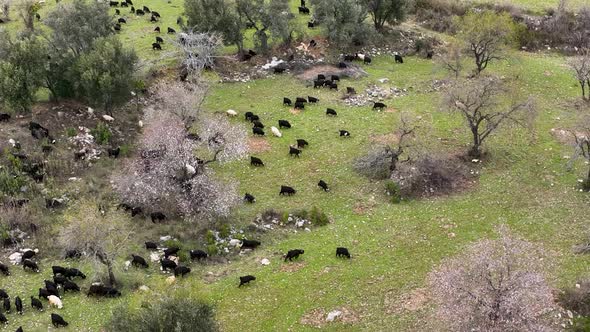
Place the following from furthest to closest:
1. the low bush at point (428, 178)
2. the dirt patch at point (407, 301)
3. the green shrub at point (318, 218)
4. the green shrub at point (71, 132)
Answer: the green shrub at point (71, 132) → the low bush at point (428, 178) → the green shrub at point (318, 218) → the dirt patch at point (407, 301)

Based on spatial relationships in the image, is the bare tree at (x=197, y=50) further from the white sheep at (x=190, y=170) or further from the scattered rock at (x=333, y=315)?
the scattered rock at (x=333, y=315)

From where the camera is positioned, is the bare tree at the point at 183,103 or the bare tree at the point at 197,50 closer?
the bare tree at the point at 183,103

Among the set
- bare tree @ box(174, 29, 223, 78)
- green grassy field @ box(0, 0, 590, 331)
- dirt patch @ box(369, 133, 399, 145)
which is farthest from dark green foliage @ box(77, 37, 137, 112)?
dirt patch @ box(369, 133, 399, 145)

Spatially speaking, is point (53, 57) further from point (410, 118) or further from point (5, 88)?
point (410, 118)

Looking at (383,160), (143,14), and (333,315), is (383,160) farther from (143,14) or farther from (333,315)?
(143,14)

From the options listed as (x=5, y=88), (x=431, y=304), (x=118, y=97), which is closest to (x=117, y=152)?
(x=118, y=97)

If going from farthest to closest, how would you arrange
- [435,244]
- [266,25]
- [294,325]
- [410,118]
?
[266,25]
[410,118]
[435,244]
[294,325]

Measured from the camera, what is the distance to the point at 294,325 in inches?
924

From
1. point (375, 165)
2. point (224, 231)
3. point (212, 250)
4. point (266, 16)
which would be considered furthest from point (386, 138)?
point (266, 16)

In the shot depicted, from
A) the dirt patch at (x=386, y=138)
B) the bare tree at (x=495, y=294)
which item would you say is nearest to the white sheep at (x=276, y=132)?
the dirt patch at (x=386, y=138)

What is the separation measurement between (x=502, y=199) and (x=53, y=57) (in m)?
29.2

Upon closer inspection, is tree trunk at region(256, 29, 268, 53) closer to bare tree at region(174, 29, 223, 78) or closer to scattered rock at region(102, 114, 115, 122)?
bare tree at region(174, 29, 223, 78)

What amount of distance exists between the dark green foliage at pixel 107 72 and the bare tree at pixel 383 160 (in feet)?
51.7

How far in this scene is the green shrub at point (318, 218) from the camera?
29844 millimetres
